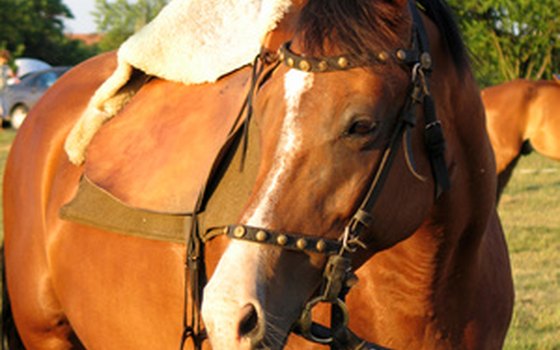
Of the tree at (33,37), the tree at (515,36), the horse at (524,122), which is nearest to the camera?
the horse at (524,122)

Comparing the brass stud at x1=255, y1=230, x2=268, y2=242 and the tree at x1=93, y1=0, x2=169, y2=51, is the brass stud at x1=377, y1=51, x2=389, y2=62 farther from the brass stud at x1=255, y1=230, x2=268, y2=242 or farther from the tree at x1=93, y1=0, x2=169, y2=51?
the tree at x1=93, y1=0, x2=169, y2=51

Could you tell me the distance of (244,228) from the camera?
189 centimetres

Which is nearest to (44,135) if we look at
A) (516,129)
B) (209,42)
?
(209,42)

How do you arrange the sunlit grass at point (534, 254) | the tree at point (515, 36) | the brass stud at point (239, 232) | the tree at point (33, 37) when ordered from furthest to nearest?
the tree at point (33, 37) → the tree at point (515, 36) → the sunlit grass at point (534, 254) → the brass stud at point (239, 232)

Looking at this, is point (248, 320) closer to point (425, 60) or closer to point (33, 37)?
point (425, 60)

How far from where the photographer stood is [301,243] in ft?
6.27

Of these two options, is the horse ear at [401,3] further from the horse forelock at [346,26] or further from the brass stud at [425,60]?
the brass stud at [425,60]

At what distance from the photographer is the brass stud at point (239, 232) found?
6.17 ft

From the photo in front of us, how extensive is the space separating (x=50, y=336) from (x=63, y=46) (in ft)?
117

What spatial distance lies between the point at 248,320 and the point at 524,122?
10.1 meters

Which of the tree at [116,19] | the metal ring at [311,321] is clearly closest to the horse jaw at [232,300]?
the metal ring at [311,321]

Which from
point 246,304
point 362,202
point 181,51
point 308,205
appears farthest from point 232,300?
point 181,51

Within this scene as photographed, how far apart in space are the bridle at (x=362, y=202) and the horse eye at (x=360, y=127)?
0.27 feet

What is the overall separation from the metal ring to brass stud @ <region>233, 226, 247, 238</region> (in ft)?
0.75
